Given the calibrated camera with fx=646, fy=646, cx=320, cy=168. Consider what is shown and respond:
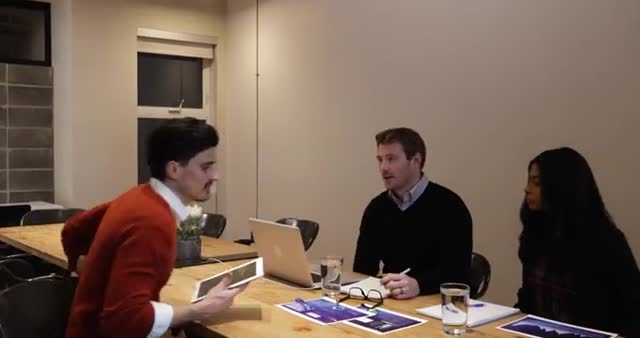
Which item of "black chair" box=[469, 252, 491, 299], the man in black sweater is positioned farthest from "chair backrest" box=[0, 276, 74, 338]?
"black chair" box=[469, 252, 491, 299]

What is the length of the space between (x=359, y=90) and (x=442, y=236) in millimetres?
2206

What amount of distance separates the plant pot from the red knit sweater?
1.25 meters

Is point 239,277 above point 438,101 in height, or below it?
below

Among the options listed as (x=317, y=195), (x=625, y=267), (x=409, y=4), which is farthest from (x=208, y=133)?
(x=317, y=195)

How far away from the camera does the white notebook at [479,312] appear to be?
6.48ft

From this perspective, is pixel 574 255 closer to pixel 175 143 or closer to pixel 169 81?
pixel 175 143

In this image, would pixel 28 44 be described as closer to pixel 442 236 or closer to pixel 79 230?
pixel 79 230

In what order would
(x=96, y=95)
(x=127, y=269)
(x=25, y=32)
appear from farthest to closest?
(x=25, y=32) → (x=96, y=95) → (x=127, y=269)

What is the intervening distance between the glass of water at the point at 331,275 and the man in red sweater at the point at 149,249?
45 cm

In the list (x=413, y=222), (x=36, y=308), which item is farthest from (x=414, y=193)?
(x=36, y=308)

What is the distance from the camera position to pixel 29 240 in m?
3.72

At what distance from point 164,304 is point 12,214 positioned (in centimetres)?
376

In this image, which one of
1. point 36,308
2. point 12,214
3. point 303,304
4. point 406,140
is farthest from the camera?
point 12,214

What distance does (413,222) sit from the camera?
9.04ft
